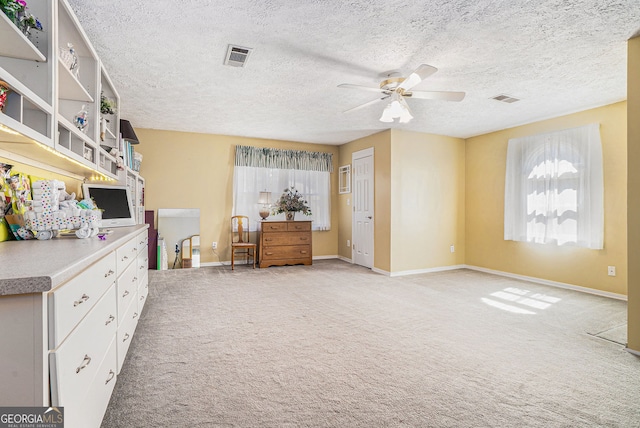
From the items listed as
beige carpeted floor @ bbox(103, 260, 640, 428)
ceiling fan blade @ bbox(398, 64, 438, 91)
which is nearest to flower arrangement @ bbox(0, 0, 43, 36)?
beige carpeted floor @ bbox(103, 260, 640, 428)

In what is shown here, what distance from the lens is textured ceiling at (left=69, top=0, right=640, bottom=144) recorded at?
220cm

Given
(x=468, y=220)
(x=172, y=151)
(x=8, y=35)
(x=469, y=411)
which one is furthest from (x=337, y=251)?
(x=8, y=35)

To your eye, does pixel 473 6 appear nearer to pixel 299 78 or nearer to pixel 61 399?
pixel 299 78

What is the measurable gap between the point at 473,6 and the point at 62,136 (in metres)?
2.76

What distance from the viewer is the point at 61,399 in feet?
3.36

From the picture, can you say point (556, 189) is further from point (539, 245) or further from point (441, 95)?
point (441, 95)

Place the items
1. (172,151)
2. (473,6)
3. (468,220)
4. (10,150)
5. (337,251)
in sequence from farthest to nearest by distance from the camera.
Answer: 1. (337,251)
2. (468,220)
3. (172,151)
4. (473,6)
5. (10,150)

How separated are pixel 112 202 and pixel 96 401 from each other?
7.89 ft

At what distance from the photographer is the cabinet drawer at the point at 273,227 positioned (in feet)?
19.2

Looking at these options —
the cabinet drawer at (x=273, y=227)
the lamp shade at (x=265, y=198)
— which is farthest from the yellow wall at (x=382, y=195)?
the lamp shade at (x=265, y=198)

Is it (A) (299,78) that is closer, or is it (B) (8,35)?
(B) (8,35)

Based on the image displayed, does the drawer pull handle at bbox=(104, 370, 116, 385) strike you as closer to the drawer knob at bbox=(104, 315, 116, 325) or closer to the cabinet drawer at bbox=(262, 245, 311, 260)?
the drawer knob at bbox=(104, 315, 116, 325)

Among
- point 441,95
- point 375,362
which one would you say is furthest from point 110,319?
point 441,95

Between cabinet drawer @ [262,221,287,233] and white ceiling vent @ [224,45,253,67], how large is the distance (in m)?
3.25
